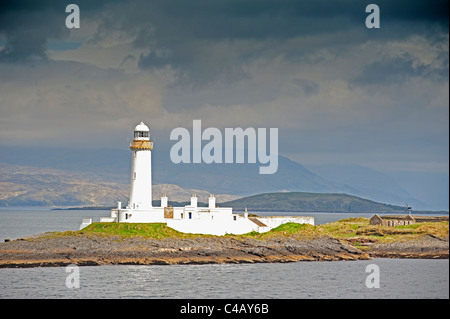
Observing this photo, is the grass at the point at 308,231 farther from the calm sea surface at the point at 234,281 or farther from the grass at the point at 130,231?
the calm sea surface at the point at 234,281

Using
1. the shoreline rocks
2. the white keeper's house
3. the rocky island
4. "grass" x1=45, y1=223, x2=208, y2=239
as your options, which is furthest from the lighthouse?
the shoreline rocks

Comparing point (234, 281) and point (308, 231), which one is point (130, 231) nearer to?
point (234, 281)

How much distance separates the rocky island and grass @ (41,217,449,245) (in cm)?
9

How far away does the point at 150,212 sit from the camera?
72.6 meters

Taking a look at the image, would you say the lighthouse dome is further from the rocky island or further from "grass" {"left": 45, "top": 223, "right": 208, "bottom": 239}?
the rocky island

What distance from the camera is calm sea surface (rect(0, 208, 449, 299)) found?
5275 cm

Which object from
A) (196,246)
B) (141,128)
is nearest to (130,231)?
(196,246)

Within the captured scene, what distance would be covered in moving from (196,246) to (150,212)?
21.3ft

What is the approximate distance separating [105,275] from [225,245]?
13755 millimetres

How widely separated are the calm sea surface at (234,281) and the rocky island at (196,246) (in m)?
1.64

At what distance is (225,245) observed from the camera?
229 ft

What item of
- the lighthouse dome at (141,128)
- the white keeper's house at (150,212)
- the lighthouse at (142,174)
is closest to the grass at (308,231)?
the white keeper's house at (150,212)
